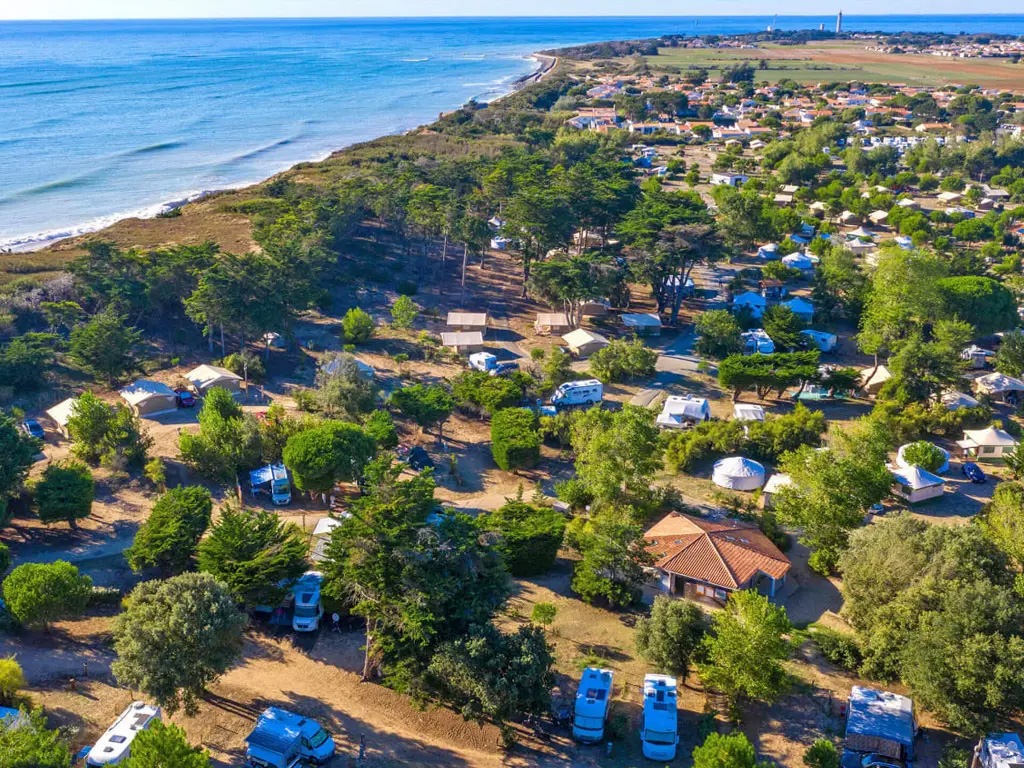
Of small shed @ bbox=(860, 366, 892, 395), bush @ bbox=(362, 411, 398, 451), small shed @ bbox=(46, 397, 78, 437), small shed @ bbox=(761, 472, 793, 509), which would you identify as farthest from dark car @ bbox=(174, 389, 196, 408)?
small shed @ bbox=(860, 366, 892, 395)

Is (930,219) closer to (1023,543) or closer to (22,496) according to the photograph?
Result: (1023,543)

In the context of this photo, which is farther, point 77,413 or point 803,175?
point 803,175


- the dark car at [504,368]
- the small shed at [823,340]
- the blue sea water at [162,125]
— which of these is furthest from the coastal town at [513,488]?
the blue sea water at [162,125]

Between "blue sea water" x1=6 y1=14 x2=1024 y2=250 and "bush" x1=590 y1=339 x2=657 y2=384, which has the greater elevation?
"blue sea water" x1=6 y1=14 x2=1024 y2=250

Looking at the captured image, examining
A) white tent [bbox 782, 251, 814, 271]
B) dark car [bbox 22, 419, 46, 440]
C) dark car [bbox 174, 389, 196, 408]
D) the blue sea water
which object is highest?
the blue sea water

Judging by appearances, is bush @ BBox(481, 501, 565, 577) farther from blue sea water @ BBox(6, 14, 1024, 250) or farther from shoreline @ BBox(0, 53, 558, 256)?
blue sea water @ BBox(6, 14, 1024, 250)

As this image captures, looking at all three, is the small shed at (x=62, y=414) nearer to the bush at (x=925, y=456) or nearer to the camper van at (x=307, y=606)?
the camper van at (x=307, y=606)

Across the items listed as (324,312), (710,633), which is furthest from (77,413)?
(710,633)

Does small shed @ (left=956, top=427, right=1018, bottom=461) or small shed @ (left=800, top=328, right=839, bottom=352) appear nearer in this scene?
small shed @ (left=956, top=427, right=1018, bottom=461)
